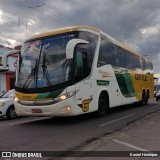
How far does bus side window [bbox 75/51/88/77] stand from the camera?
33.7 feet

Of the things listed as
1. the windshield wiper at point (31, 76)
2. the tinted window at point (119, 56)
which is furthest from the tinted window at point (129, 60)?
the windshield wiper at point (31, 76)

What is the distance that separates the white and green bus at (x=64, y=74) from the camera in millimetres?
9766

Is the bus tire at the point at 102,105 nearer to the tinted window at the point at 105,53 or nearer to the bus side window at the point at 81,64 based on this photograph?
the tinted window at the point at 105,53

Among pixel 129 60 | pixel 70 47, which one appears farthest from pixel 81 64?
pixel 129 60

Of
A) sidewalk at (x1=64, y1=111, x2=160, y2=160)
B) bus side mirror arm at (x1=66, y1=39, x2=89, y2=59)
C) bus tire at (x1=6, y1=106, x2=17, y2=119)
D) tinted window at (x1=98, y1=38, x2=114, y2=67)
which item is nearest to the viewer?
sidewalk at (x1=64, y1=111, x2=160, y2=160)

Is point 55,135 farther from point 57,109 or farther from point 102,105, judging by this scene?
point 102,105

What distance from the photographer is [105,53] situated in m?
12.9

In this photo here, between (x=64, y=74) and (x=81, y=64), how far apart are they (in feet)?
3.09

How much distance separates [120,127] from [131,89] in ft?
23.8

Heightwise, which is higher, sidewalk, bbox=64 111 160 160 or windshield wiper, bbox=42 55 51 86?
windshield wiper, bbox=42 55 51 86

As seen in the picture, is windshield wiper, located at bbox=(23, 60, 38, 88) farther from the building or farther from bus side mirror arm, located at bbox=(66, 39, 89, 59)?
the building

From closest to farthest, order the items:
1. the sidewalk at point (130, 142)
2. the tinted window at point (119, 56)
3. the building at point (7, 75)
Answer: the sidewalk at point (130, 142)
the tinted window at point (119, 56)
the building at point (7, 75)

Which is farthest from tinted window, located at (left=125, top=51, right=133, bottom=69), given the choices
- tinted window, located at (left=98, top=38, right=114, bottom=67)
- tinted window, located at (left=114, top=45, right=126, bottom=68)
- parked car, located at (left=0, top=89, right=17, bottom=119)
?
parked car, located at (left=0, top=89, right=17, bottom=119)

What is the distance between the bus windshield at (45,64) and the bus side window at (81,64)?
43 cm
